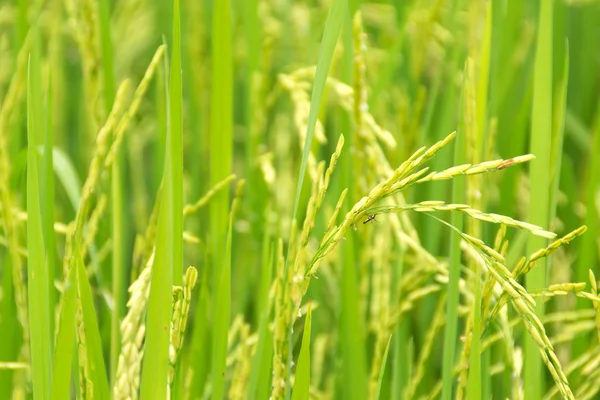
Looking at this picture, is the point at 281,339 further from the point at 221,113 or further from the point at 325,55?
the point at 221,113

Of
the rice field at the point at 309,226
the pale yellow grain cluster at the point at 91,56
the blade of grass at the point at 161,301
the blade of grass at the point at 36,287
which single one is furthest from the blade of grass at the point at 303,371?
the pale yellow grain cluster at the point at 91,56

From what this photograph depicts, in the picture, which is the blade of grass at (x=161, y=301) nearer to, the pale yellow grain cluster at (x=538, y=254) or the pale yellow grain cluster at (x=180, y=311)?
the pale yellow grain cluster at (x=180, y=311)

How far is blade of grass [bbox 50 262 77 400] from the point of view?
67cm

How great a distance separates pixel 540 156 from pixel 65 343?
1.54 ft

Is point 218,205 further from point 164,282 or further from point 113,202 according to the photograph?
point 164,282

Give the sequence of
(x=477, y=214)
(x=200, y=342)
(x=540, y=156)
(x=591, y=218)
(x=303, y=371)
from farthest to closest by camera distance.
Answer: (x=591, y=218)
(x=200, y=342)
(x=540, y=156)
(x=303, y=371)
(x=477, y=214)

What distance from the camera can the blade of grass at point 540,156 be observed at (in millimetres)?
831

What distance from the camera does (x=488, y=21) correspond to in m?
0.93

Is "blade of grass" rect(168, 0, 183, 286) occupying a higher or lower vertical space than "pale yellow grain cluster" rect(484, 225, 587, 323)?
higher

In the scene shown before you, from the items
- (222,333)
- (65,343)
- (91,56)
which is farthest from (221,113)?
(65,343)

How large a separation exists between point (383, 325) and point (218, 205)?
0.77 feet

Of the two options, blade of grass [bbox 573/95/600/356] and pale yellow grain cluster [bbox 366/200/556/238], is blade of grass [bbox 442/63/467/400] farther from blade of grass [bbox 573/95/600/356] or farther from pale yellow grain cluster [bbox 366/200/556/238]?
blade of grass [bbox 573/95/600/356]

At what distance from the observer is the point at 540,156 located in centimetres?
83

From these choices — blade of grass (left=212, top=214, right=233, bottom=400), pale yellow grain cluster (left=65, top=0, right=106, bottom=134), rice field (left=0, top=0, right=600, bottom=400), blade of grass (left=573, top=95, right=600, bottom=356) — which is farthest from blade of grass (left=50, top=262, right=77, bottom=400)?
blade of grass (left=573, top=95, right=600, bottom=356)
